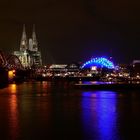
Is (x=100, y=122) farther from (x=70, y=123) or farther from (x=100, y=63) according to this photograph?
(x=100, y=63)

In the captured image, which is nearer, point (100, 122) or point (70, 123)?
point (70, 123)

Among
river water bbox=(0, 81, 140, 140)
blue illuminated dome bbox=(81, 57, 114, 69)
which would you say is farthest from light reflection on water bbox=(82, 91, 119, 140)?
blue illuminated dome bbox=(81, 57, 114, 69)

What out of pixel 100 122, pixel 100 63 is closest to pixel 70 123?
pixel 100 122

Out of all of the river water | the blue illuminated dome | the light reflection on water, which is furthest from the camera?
the blue illuminated dome

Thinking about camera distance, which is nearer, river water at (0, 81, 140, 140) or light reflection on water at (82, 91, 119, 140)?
river water at (0, 81, 140, 140)

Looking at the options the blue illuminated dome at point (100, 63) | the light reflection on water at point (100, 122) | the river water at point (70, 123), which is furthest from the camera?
the blue illuminated dome at point (100, 63)

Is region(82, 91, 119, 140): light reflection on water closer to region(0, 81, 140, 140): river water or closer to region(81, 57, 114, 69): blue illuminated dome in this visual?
region(0, 81, 140, 140): river water

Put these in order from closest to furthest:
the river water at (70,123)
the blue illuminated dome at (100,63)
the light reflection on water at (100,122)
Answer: the river water at (70,123) < the light reflection on water at (100,122) < the blue illuminated dome at (100,63)

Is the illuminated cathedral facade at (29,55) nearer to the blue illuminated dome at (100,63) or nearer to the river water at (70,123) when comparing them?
the blue illuminated dome at (100,63)

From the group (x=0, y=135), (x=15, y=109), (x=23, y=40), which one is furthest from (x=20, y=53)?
(x=0, y=135)

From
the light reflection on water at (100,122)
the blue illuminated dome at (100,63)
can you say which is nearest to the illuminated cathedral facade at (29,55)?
the blue illuminated dome at (100,63)

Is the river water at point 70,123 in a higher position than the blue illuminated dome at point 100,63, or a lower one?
lower

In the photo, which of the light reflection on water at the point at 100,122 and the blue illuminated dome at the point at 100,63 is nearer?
the light reflection on water at the point at 100,122

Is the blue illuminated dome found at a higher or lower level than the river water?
higher
